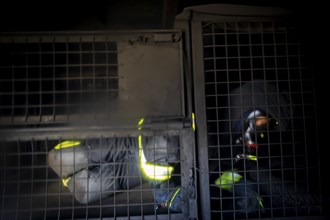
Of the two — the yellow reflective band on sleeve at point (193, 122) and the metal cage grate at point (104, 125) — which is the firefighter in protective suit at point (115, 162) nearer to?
the metal cage grate at point (104, 125)

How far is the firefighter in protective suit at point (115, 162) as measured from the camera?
125 centimetres

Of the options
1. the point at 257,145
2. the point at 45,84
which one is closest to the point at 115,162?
the point at 45,84

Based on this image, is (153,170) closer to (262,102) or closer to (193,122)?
(193,122)

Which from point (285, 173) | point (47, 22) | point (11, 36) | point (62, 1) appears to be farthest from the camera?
point (47, 22)

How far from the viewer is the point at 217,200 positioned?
52.4 inches

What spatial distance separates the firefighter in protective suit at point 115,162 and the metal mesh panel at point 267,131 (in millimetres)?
223

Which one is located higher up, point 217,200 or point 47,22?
point 47,22

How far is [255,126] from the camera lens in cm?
126

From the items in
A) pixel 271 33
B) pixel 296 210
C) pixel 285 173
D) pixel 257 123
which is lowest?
pixel 296 210

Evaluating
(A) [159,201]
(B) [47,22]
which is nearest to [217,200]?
(A) [159,201]

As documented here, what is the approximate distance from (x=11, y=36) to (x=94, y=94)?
0.48 metres

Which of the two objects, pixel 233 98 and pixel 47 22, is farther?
pixel 47 22

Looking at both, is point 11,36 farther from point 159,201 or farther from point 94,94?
point 159,201

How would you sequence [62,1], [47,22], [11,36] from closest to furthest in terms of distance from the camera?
[11,36]
[62,1]
[47,22]
